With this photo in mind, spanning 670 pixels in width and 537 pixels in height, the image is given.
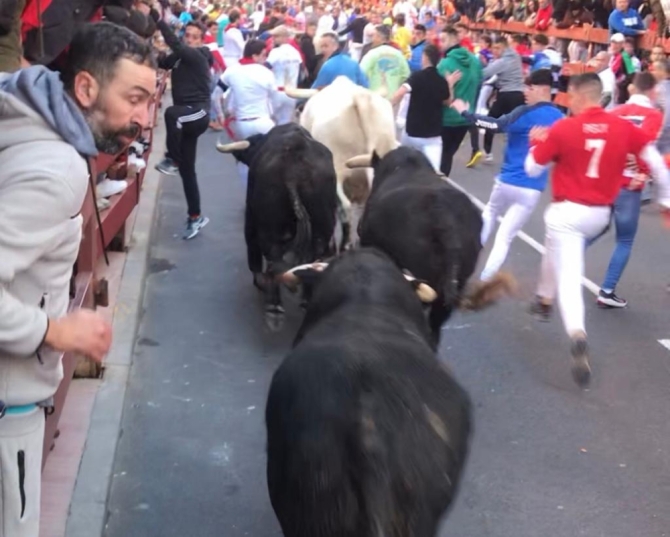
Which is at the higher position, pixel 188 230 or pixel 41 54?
pixel 41 54

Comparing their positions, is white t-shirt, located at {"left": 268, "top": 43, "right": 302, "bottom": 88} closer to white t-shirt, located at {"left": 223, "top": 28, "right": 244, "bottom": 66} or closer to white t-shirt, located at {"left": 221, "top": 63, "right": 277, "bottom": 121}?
white t-shirt, located at {"left": 221, "top": 63, "right": 277, "bottom": 121}

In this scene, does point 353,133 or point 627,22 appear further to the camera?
point 627,22

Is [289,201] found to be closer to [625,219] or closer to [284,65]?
[625,219]

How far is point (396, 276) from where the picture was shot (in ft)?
12.3

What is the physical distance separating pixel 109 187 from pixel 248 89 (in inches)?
108

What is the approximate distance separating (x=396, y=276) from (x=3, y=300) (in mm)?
1910

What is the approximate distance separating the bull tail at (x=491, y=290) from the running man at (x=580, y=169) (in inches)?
54.5

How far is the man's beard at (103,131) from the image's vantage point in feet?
8.10

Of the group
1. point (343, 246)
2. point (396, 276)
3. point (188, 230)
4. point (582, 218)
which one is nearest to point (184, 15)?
point (188, 230)

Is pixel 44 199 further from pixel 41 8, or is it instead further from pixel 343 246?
pixel 343 246

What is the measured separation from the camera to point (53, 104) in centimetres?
227

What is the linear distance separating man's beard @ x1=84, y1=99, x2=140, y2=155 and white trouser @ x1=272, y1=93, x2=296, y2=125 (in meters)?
7.31

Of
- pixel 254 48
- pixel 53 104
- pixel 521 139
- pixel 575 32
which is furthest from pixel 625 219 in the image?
pixel 575 32

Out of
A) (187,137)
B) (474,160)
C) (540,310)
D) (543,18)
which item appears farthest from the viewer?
(543,18)
